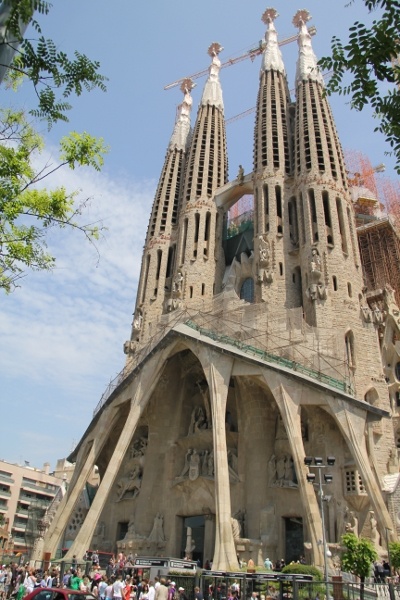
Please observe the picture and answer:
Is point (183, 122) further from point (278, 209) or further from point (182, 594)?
point (182, 594)

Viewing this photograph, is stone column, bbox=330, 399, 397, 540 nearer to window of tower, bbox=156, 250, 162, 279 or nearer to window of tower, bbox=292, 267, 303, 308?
window of tower, bbox=292, 267, 303, 308

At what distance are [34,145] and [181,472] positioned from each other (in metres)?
21.6

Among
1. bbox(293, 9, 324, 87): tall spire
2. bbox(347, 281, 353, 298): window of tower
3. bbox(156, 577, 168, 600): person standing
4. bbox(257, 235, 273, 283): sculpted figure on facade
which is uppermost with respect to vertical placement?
bbox(293, 9, 324, 87): tall spire

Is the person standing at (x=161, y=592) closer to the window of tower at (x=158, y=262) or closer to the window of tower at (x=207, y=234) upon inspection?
the window of tower at (x=207, y=234)

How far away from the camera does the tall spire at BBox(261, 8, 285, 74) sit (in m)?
40.5

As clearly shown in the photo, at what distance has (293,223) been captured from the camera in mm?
31453

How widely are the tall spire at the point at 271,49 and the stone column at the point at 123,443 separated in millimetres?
25698

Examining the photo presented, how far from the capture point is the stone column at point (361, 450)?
18.7m

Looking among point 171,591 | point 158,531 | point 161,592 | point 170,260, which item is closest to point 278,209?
point 170,260

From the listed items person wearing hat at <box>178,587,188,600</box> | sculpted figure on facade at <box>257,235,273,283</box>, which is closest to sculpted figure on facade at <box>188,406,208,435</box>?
sculpted figure on facade at <box>257,235,273,283</box>

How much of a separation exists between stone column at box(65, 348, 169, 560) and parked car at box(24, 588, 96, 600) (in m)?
13.6

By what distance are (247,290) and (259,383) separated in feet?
32.3

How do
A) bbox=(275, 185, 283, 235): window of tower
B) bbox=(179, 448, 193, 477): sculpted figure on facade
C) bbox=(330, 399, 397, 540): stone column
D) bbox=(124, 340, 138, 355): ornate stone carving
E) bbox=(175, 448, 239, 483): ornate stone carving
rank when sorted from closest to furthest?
bbox=(330, 399, 397, 540): stone column
bbox=(175, 448, 239, 483): ornate stone carving
bbox=(179, 448, 193, 477): sculpted figure on facade
bbox=(275, 185, 283, 235): window of tower
bbox=(124, 340, 138, 355): ornate stone carving

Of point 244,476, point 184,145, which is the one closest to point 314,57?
point 184,145
